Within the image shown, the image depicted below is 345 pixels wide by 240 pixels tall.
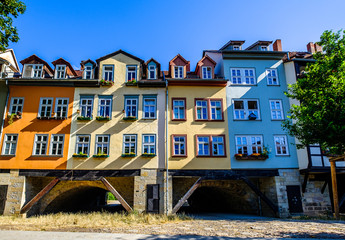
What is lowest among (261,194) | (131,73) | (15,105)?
(261,194)

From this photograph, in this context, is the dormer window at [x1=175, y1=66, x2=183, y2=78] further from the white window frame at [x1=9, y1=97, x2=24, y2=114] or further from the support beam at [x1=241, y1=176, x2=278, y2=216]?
the white window frame at [x1=9, y1=97, x2=24, y2=114]

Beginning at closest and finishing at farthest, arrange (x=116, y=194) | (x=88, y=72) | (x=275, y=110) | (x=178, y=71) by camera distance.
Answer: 1. (x=116, y=194)
2. (x=275, y=110)
3. (x=88, y=72)
4. (x=178, y=71)

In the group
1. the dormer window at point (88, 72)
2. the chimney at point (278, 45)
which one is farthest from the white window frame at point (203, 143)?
the chimney at point (278, 45)

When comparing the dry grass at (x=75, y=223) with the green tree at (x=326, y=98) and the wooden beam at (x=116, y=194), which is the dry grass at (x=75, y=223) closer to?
the wooden beam at (x=116, y=194)

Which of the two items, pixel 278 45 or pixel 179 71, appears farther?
pixel 278 45

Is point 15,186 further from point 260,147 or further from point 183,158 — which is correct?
point 260,147

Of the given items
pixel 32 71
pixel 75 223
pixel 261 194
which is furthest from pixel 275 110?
pixel 32 71

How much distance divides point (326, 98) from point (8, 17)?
15453mm

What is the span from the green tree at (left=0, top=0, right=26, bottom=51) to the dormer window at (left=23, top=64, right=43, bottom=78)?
23.0 ft

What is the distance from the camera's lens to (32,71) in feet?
60.7

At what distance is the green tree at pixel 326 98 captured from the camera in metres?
11.7

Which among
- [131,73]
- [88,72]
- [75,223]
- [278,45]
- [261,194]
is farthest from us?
[278,45]

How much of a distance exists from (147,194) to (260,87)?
37.1 ft

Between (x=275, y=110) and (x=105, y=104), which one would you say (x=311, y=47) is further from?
(x=105, y=104)
